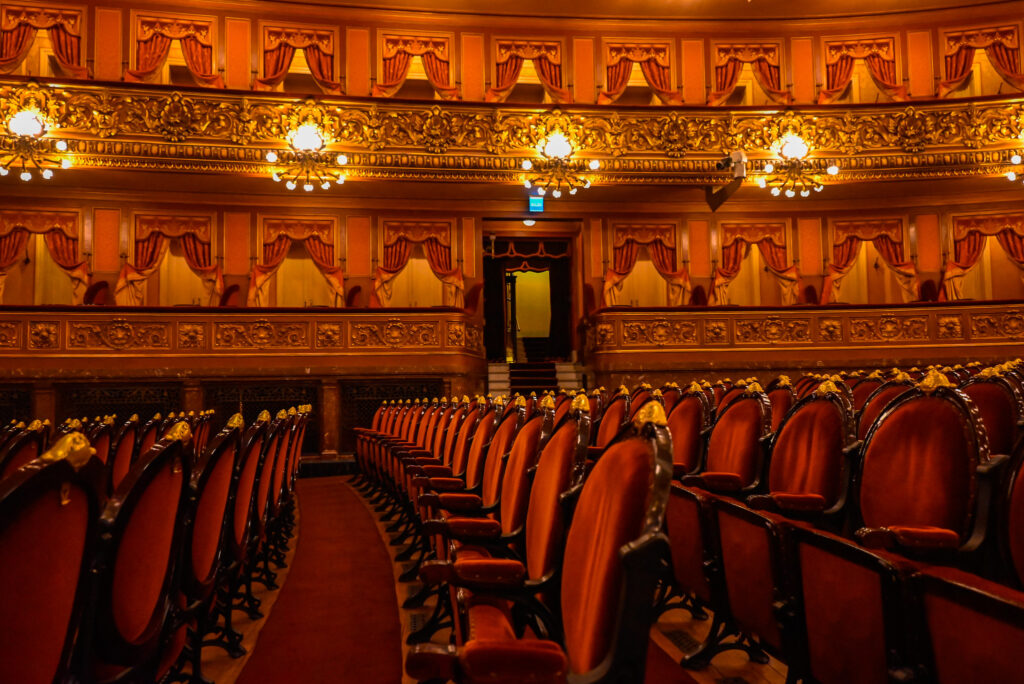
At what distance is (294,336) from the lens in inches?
312

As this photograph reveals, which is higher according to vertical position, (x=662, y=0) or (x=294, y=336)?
(x=662, y=0)

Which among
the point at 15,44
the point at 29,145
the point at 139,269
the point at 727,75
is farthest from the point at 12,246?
the point at 727,75

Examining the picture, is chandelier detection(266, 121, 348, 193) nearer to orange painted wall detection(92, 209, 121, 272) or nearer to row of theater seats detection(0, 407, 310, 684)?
orange painted wall detection(92, 209, 121, 272)

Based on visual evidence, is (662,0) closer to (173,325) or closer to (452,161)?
(452,161)

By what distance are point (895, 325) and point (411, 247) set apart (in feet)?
20.5

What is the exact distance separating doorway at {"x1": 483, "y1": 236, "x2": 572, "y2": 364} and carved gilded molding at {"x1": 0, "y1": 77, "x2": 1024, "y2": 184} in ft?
6.56

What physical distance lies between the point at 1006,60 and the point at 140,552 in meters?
12.1

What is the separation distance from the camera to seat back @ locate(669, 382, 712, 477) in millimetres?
2828

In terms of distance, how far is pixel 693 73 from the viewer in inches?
409

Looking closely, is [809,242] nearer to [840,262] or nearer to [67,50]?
[840,262]

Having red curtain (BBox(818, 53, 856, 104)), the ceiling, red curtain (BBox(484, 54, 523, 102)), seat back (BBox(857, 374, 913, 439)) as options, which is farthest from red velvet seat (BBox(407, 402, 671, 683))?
red curtain (BBox(818, 53, 856, 104))

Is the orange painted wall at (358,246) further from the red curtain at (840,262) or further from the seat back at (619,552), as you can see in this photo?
the seat back at (619,552)

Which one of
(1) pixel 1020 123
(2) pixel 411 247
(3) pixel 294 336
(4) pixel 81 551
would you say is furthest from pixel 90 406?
(1) pixel 1020 123

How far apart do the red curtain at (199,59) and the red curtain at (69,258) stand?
260 cm
